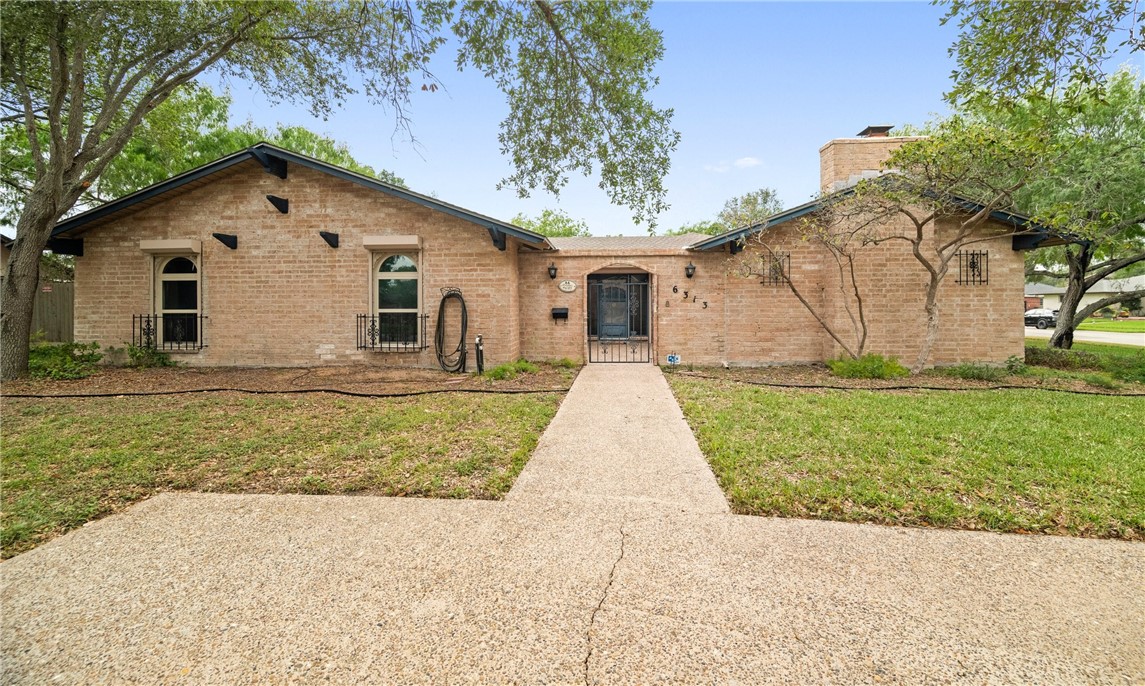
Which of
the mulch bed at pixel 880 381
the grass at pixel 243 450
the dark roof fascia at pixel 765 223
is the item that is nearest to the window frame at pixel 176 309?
the grass at pixel 243 450

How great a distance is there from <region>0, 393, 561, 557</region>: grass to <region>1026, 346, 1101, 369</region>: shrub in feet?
39.0

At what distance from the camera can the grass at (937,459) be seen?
326 cm

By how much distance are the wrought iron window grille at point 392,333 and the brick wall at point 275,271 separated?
16 centimetres

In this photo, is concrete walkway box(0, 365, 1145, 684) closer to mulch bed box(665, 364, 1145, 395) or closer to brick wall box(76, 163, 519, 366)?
mulch bed box(665, 364, 1145, 395)

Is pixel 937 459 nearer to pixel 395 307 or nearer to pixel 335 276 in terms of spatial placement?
pixel 395 307

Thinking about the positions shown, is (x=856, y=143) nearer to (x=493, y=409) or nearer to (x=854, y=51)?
(x=854, y=51)

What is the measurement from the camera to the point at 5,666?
188cm

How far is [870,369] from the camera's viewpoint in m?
9.01

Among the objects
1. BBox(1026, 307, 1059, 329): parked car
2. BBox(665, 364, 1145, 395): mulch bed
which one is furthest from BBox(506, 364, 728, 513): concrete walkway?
BBox(1026, 307, 1059, 329): parked car

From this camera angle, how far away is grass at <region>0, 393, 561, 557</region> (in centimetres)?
362

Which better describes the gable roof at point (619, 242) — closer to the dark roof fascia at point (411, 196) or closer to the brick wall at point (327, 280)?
the brick wall at point (327, 280)

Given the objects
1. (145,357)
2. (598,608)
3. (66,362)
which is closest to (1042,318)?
(598,608)

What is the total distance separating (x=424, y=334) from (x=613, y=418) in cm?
541

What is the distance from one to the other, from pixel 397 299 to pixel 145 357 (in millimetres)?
5311
